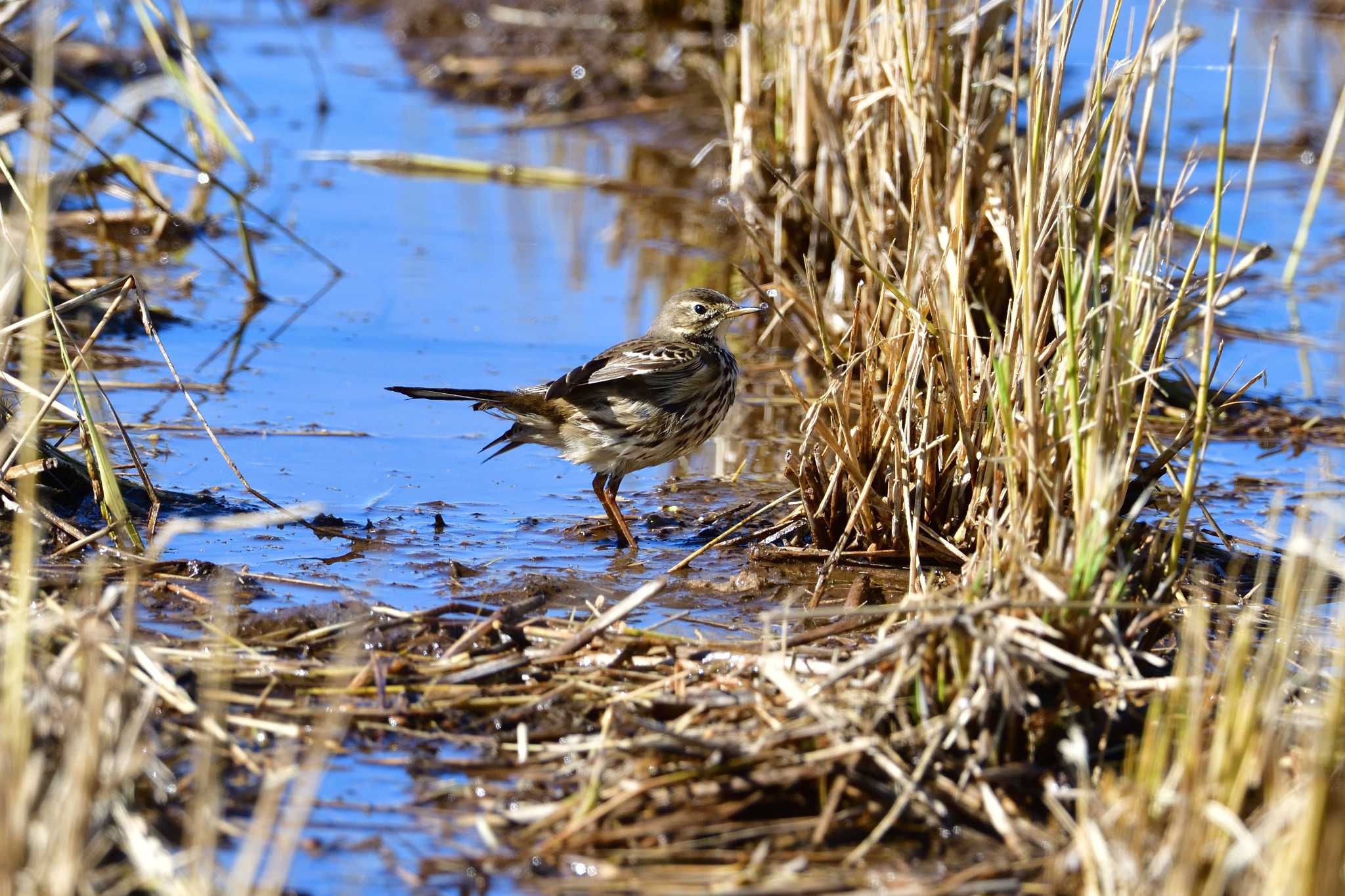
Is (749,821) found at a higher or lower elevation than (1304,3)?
lower

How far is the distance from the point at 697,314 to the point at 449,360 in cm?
162

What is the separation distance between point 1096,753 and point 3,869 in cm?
242

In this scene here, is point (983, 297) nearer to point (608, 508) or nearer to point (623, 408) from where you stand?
point (623, 408)

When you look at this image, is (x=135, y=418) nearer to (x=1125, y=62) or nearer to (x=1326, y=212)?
(x=1125, y=62)

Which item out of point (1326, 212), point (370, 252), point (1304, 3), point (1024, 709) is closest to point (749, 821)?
point (1024, 709)

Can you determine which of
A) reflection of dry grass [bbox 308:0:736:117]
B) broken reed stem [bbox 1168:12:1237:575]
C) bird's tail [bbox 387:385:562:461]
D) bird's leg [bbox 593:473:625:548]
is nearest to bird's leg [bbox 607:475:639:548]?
bird's leg [bbox 593:473:625:548]

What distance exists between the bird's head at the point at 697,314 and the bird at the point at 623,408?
0.63 ft

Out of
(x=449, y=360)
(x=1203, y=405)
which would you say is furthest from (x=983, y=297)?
(x=449, y=360)

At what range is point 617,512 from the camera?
5.70 meters

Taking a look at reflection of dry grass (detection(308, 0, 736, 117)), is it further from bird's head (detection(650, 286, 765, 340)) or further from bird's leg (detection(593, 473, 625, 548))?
bird's leg (detection(593, 473, 625, 548))

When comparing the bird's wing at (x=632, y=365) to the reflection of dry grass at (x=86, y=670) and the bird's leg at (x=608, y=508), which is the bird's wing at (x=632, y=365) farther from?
the reflection of dry grass at (x=86, y=670)

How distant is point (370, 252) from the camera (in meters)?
9.36

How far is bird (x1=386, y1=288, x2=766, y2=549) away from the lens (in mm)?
6004

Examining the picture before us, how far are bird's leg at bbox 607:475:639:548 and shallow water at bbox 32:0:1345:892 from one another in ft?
0.26
